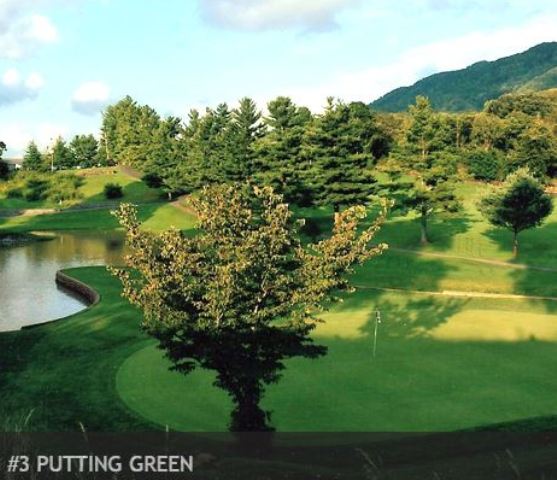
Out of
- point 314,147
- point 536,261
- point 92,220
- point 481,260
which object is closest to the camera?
point 536,261

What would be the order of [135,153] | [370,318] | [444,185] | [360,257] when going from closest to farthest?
[360,257] < [370,318] < [444,185] < [135,153]

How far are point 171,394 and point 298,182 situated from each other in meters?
44.2

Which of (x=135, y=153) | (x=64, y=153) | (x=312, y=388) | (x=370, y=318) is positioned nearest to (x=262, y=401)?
(x=312, y=388)

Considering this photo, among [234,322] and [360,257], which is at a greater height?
[360,257]

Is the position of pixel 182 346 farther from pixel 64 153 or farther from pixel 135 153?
pixel 64 153

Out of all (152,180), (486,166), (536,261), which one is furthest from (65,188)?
(536,261)

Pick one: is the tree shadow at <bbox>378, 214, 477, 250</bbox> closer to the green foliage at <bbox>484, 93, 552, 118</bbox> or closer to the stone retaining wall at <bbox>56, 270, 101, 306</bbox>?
the stone retaining wall at <bbox>56, 270, 101, 306</bbox>

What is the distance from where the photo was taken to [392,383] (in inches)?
779

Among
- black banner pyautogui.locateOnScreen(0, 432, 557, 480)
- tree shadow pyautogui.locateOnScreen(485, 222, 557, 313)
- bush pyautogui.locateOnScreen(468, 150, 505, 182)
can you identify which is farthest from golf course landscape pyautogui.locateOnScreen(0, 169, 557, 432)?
bush pyautogui.locateOnScreen(468, 150, 505, 182)

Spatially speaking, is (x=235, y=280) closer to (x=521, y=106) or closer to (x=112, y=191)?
(x=112, y=191)

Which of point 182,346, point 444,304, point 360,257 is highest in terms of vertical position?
point 360,257

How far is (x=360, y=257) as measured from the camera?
51.0 feet

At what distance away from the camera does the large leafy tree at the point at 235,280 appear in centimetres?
1448

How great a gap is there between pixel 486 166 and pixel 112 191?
60820mm
